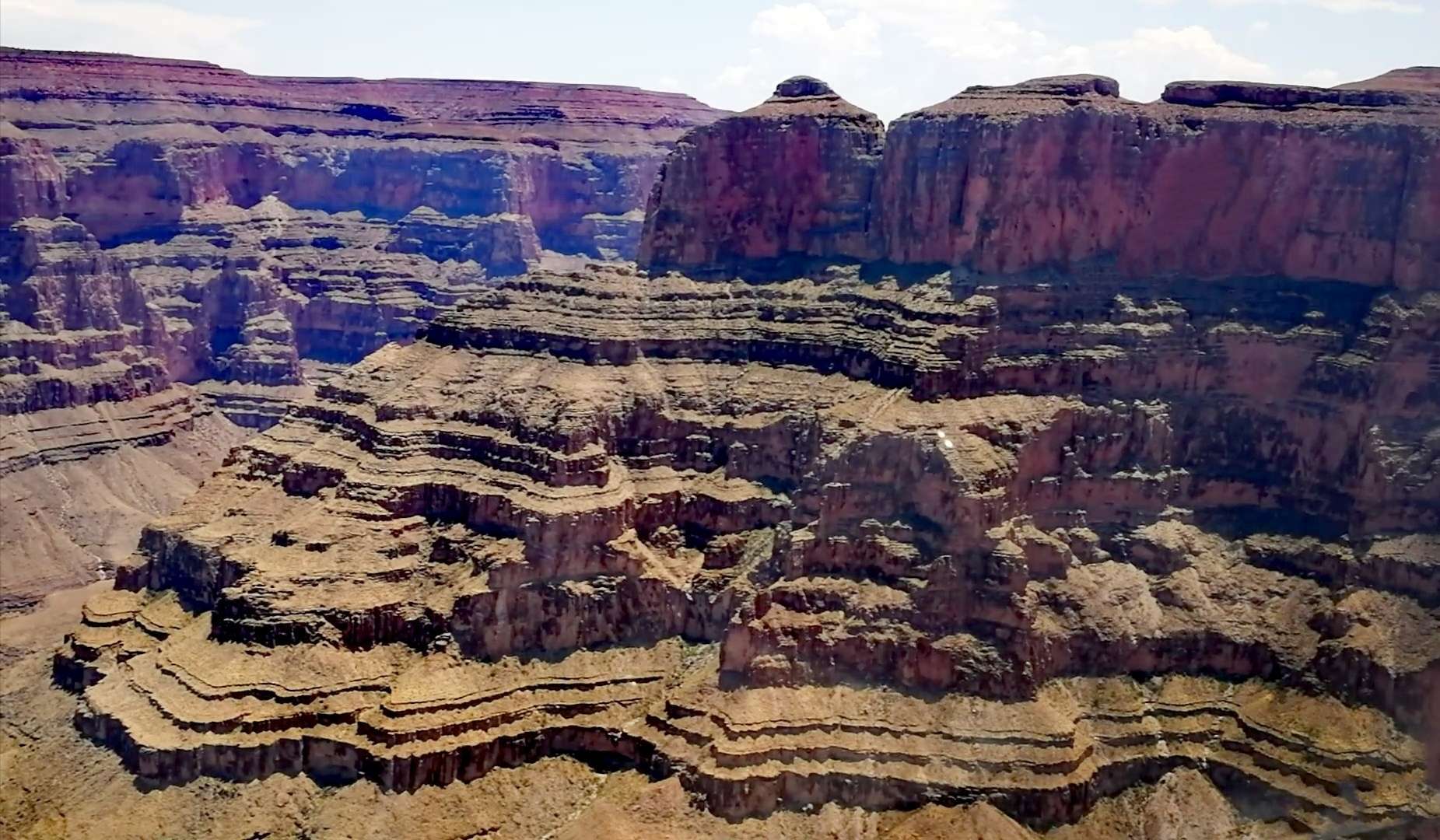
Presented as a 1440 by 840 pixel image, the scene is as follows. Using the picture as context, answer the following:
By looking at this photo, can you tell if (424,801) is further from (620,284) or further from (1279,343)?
(1279,343)

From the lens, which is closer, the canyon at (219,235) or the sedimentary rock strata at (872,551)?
the sedimentary rock strata at (872,551)

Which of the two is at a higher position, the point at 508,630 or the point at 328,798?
the point at 508,630

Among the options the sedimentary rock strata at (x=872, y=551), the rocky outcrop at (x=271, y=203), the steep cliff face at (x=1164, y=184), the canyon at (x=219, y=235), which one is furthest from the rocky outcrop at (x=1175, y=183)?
the rocky outcrop at (x=271, y=203)

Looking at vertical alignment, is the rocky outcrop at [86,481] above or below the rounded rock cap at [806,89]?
below

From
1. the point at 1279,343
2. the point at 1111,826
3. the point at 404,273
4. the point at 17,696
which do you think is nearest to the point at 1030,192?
the point at 1279,343

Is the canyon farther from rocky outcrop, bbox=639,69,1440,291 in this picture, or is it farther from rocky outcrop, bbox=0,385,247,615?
rocky outcrop, bbox=639,69,1440,291

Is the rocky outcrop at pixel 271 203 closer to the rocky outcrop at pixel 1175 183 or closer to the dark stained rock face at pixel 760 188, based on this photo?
the dark stained rock face at pixel 760 188

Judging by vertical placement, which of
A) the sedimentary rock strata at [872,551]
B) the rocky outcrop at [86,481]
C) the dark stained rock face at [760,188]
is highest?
the dark stained rock face at [760,188]

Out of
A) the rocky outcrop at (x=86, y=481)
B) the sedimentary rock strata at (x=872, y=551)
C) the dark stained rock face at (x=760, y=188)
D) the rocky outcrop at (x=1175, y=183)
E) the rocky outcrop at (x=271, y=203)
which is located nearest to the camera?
the sedimentary rock strata at (x=872, y=551)
